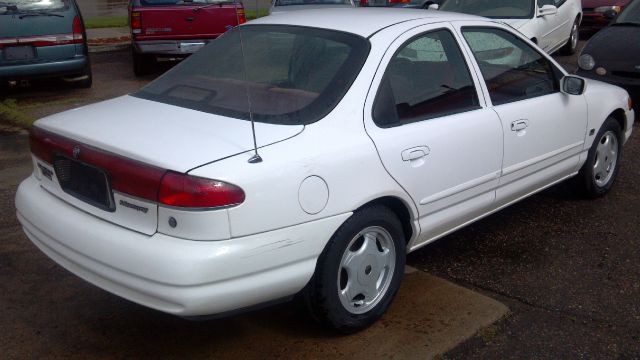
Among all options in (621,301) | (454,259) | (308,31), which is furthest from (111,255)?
(621,301)

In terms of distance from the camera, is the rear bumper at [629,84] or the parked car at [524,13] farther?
the parked car at [524,13]

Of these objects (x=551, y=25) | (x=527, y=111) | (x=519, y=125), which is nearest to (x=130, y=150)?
(x=519, y=125)

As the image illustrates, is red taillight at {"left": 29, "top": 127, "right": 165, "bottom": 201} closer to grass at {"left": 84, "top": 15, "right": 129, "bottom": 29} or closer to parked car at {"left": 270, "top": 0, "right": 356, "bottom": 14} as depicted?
parked car at {"left": 270, "top": 0, "right": 356, "bottom": 14}

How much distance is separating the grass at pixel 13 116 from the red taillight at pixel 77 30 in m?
1.16

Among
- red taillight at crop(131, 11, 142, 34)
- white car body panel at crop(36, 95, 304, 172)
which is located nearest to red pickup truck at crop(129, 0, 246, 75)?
red taillight at crop(131, 11, 142, 34)

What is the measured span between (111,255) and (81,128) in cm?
72

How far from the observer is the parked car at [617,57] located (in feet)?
26.9

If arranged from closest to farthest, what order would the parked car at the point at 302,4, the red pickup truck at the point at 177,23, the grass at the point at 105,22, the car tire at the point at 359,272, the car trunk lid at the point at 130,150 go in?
the car trunk lid at the point at 130,150 < the car tire at the point at 359,272 < the red pickup truck at the point at 177,23 < the parked car at the point at 302,4 < the grass at the point at 105,22

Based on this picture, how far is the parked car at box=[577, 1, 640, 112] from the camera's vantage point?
26.9ft

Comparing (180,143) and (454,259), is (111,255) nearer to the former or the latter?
(180,143)

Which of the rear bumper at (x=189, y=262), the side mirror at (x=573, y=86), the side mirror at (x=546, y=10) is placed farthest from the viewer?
the side mirror at (x=546, y=10)

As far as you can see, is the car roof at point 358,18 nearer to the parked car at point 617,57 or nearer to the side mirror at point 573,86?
the side mirror at point 573,86

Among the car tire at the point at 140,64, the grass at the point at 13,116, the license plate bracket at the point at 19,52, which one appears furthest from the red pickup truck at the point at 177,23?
the grass at the point at 13,116

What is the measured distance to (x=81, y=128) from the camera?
140 inches
